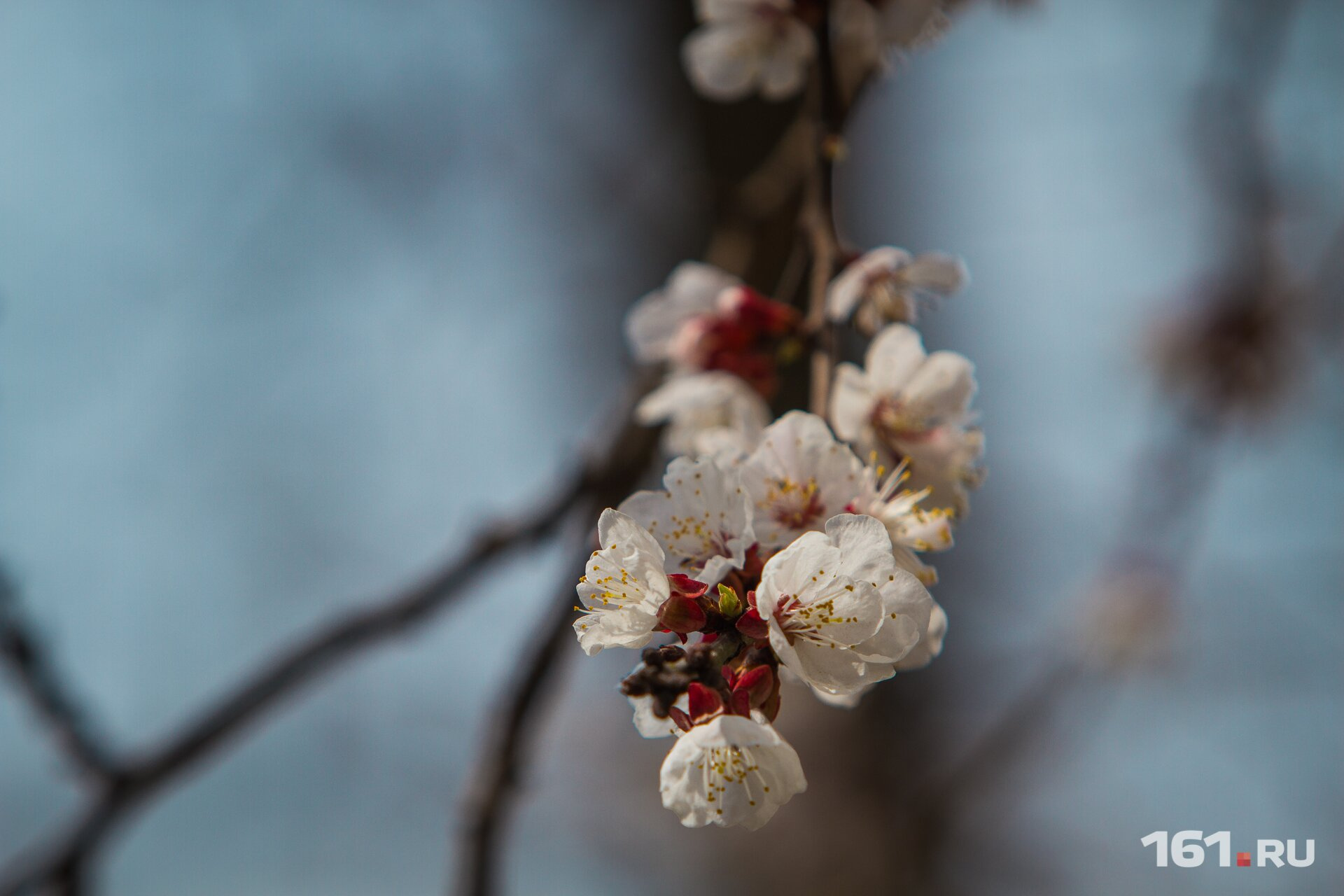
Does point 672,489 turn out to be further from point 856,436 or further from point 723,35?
point 723,35

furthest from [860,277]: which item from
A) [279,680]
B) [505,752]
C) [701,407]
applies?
[279,680]

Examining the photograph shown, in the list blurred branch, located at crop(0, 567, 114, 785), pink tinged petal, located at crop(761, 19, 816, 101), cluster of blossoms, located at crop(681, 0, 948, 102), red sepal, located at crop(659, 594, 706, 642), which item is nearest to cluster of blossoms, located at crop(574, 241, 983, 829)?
red sepal, located at crop(659, 594, 706, 642)

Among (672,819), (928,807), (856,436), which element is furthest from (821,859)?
(856,436)

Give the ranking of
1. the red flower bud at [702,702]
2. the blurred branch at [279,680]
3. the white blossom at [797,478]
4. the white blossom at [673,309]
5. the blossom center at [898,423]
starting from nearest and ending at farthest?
the red flower bud at [702,702], the white blossom at [797,478], the blossom center at [898,423], the white blossom at [673,309], the blurred branch at [279,680]

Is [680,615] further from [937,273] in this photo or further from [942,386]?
[937,273]

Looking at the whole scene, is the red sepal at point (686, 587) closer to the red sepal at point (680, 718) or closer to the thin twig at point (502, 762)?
the red sepal at point (680, 718)

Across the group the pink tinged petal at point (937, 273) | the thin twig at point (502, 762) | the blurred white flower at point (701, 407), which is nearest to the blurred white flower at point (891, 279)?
the pink tinged petal at point (937, 273)
